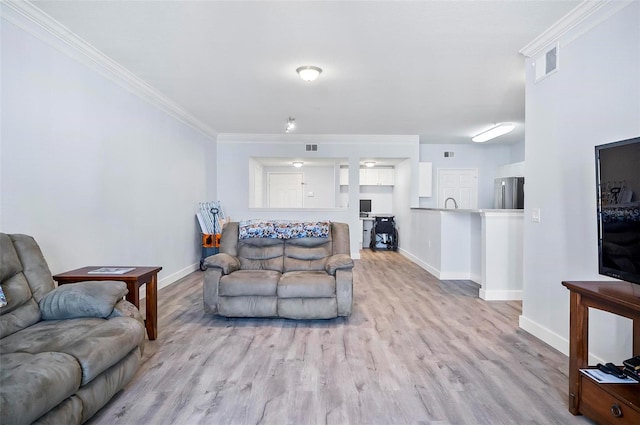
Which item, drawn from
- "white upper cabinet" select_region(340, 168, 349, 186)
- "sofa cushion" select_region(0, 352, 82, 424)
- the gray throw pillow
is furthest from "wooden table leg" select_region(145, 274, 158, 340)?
"white upper cabinet" select_region(340, 168, 349, 186)

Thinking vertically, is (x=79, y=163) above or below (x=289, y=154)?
below

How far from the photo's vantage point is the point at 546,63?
2.79m

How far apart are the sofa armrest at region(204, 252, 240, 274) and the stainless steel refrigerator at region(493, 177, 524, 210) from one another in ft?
14.9

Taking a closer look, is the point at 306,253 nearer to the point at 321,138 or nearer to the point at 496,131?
the point at 321,138

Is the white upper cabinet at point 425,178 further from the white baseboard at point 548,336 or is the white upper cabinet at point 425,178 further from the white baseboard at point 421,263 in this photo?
the white baseboard at point 548,336

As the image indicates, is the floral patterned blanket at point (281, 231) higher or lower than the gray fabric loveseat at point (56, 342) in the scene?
higher

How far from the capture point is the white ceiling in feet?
7.88

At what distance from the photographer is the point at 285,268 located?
362 centimetres

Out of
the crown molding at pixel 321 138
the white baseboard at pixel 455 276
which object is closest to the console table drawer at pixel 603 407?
the white baseboard at pixel 455 276

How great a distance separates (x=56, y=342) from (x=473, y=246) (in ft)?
16.3

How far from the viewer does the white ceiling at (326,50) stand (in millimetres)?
2402

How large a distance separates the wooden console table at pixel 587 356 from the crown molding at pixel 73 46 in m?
4.00

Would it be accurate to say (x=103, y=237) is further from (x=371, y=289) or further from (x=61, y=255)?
(x=371, y=289)

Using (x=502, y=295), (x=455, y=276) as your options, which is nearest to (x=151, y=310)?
(x=502, y=295)
